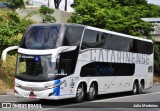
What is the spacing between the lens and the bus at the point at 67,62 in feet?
56.6

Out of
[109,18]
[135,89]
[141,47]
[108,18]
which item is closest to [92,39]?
[141,47]

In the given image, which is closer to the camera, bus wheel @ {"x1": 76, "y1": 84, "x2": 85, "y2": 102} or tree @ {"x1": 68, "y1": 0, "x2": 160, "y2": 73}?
bus wheel @ {"x1": 76, "y1": 84, "x2": 85, "y2": 102}

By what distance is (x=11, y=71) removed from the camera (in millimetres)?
29328

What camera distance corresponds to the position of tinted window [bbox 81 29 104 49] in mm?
19459

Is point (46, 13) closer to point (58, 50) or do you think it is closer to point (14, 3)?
point (14, 3)

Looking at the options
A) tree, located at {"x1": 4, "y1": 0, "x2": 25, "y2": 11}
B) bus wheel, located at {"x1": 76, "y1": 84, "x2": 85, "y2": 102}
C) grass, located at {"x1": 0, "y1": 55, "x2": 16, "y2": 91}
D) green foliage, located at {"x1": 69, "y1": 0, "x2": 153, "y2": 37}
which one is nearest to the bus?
bus wheel, located at {"x1": 76, "y1": 84, "x2": 85, "y2": 102}

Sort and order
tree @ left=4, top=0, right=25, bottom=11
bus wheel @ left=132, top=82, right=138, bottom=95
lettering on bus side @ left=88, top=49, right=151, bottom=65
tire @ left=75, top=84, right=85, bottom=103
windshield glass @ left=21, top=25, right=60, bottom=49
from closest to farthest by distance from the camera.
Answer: windshield glass @ left=21, top=25, right=60, bottom=49
tire @ left=75, top=84, right=85, bottom=103
lettering on bus side @ left=88, top=49, right=151, bottom=65
bus wheel @ left=132, top=82, right=138, bottom=95
tree @ left=4, top=0, right=25, bottom=11

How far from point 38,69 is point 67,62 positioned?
140cm

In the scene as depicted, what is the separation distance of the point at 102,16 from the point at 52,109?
2471 cm

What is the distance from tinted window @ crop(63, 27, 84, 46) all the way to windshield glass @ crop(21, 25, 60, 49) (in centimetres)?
51

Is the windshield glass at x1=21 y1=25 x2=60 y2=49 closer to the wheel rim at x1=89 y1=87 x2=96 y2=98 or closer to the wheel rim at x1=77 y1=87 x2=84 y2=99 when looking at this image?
the wheel rim at x1=77 y1=87 x2=84 y2=99

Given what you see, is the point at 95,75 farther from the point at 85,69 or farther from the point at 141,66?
the point at 141,66

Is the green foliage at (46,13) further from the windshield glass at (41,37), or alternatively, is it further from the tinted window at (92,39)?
the windshield glass at (41,37)

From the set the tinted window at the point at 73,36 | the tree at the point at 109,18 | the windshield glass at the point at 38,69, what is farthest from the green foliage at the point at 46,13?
the windshield glass at the point at 38,69
